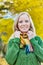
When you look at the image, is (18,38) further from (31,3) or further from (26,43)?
(31,3)

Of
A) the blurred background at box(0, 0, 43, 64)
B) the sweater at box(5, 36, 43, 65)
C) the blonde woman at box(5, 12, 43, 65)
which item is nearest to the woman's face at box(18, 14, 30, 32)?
the blonde woman at box(5, 12, 43, 65)

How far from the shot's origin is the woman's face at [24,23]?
94.5 inches

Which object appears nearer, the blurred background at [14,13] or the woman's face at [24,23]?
the woman's face at [24,23]

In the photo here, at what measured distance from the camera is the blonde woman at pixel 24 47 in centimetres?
232

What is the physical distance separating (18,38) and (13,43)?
69mm

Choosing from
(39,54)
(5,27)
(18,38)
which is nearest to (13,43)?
(18,38)

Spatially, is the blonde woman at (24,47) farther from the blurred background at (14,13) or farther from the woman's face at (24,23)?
the blurred background at (14,13)

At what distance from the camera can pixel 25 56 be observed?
232cm

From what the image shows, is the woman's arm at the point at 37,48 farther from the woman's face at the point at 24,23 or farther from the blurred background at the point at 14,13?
the blurred background at the point at 14,13

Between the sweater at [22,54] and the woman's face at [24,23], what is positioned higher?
the woman's face at [24,23]

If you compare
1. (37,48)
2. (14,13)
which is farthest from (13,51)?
(14,13)

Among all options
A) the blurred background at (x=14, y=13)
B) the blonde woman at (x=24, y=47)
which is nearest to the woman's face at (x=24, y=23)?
the blonde woman at (x=24, y=47)

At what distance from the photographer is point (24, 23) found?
2414mm

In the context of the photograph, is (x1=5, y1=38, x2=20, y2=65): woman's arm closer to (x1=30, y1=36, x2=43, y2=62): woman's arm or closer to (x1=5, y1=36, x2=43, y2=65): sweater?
(x1=5, y1=36, x2=43, y2=65): sweater
